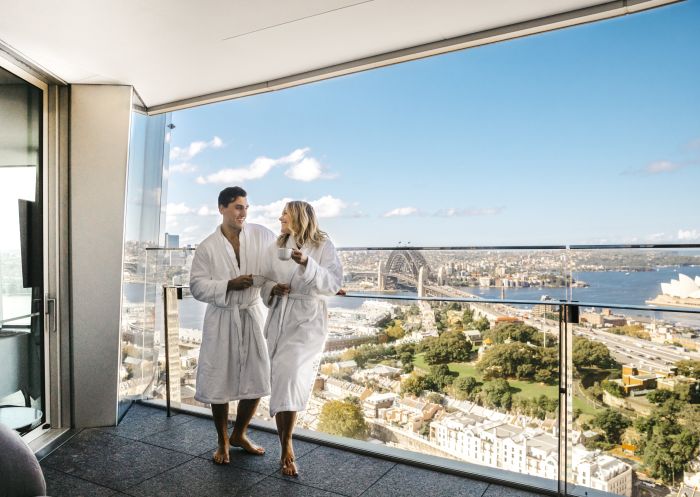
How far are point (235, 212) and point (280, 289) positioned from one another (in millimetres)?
581

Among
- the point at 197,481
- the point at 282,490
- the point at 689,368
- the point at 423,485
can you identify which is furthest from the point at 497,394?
the point at 197,481

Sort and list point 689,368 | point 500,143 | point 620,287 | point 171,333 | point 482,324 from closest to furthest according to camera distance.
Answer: point 689,368 → point 620,287 → point 482,324 → point 171,333 → point 500,143

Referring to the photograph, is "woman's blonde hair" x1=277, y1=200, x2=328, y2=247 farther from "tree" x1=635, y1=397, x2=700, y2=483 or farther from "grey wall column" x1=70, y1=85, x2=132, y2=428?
"tree" x1=635, y1=397, x2=700, y2=483

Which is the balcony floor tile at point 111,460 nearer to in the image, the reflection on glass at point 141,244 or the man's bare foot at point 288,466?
the reflection on glass at point 141,244

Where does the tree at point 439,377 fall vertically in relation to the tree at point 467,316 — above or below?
below

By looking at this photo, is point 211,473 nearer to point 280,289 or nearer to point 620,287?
point 280,289

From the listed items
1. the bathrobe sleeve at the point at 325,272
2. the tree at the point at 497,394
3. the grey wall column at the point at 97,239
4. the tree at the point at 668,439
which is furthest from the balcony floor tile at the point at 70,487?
the tree at the point at 668,439

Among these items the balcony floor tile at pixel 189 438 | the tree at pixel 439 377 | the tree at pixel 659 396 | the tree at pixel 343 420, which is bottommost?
the balcony floor tile at pixel 189 438

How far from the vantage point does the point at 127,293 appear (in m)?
3.68

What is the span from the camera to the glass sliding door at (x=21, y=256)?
2.93 meters

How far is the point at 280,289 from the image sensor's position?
9.00 feet

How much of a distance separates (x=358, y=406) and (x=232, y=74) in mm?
2358

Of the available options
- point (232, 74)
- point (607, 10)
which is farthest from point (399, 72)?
point (607, 10)

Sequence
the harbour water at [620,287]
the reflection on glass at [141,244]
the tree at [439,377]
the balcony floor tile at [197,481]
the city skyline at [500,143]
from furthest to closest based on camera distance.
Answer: the city skyline at [500,143] < the reflection on glass at [141,244] < the tree at [439,377] < the balcony floor tile at [197,481] < the harbour water at [620,287]
